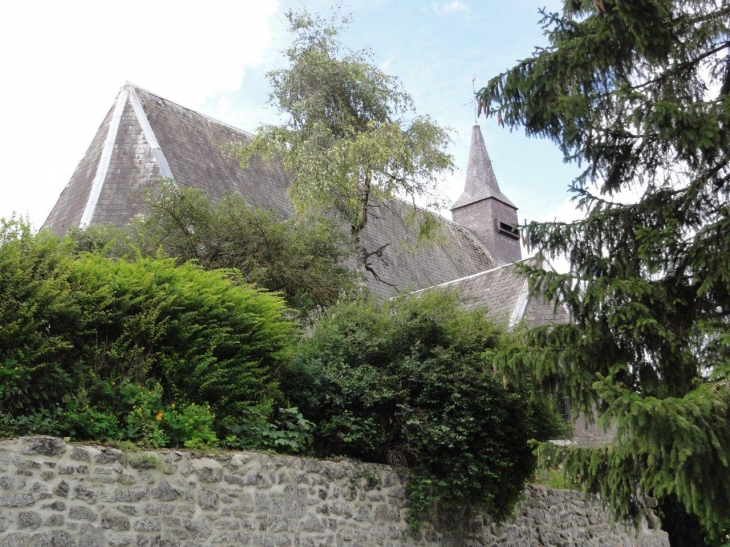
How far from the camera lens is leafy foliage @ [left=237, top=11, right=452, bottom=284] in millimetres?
12492

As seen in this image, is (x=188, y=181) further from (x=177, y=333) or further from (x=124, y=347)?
(x=124, y=347)

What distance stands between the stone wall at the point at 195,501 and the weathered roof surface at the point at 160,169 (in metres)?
5.10

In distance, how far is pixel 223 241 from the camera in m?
10.6

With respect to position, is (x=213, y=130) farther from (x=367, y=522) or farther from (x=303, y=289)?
(x=367, y=522)

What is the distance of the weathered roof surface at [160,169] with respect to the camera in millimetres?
13781

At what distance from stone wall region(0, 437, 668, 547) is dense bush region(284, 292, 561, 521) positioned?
372mm

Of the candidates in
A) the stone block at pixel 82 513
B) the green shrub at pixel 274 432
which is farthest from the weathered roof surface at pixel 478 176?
the stone block at pixel 82 513

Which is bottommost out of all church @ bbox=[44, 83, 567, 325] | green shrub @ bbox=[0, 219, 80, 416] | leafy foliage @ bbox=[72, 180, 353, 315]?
green shrub @ bbox=[0, 219, 80, 416]

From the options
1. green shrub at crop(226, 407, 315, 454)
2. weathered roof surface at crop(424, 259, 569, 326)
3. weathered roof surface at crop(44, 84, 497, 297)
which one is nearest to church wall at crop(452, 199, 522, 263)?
weathered roof surface at crop(44, 84, 497, 297)

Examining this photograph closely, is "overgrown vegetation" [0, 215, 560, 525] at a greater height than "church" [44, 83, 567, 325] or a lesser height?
lesser

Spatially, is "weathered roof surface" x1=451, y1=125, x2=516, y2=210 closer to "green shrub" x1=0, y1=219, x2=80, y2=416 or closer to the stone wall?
the stone wall

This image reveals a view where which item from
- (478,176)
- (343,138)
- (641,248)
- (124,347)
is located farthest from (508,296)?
(478,176)

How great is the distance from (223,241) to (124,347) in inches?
165

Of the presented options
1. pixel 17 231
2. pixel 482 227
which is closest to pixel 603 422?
pixel 17 231
